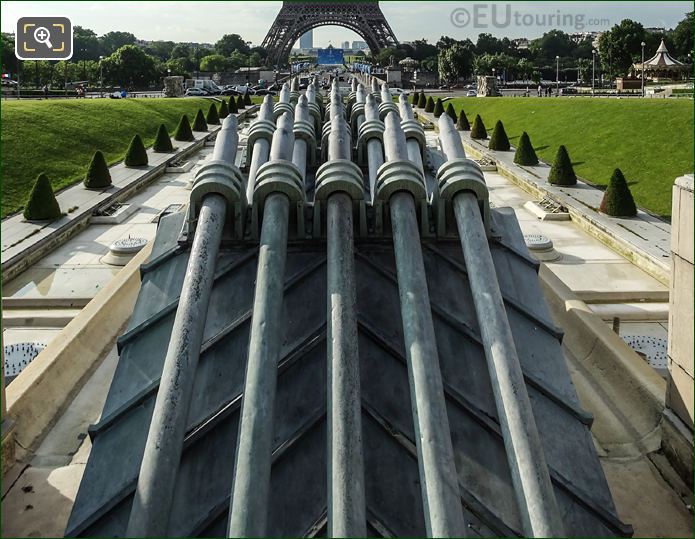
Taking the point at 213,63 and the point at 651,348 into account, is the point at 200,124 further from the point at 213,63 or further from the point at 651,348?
the point at 213,63

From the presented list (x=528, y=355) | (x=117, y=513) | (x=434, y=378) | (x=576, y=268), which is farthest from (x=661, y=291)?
(x=117, y=513)

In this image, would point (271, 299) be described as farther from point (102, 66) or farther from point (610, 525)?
point (102, 66)

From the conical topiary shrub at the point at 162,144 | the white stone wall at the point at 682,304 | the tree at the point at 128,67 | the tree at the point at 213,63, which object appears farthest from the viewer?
the tree at the point at 213,63

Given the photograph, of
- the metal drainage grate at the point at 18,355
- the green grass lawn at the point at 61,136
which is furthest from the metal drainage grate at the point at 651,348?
the green grass lawn at the point at 61,136

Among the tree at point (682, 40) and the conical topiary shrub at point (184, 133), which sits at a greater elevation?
the tree at point (682, 40)

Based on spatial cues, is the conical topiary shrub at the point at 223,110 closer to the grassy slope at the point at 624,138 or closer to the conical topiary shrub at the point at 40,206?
the grassy slope at the point at 624,138

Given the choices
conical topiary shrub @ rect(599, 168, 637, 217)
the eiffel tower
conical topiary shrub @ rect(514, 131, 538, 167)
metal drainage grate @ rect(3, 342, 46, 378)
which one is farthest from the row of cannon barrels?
the eiffel tower
